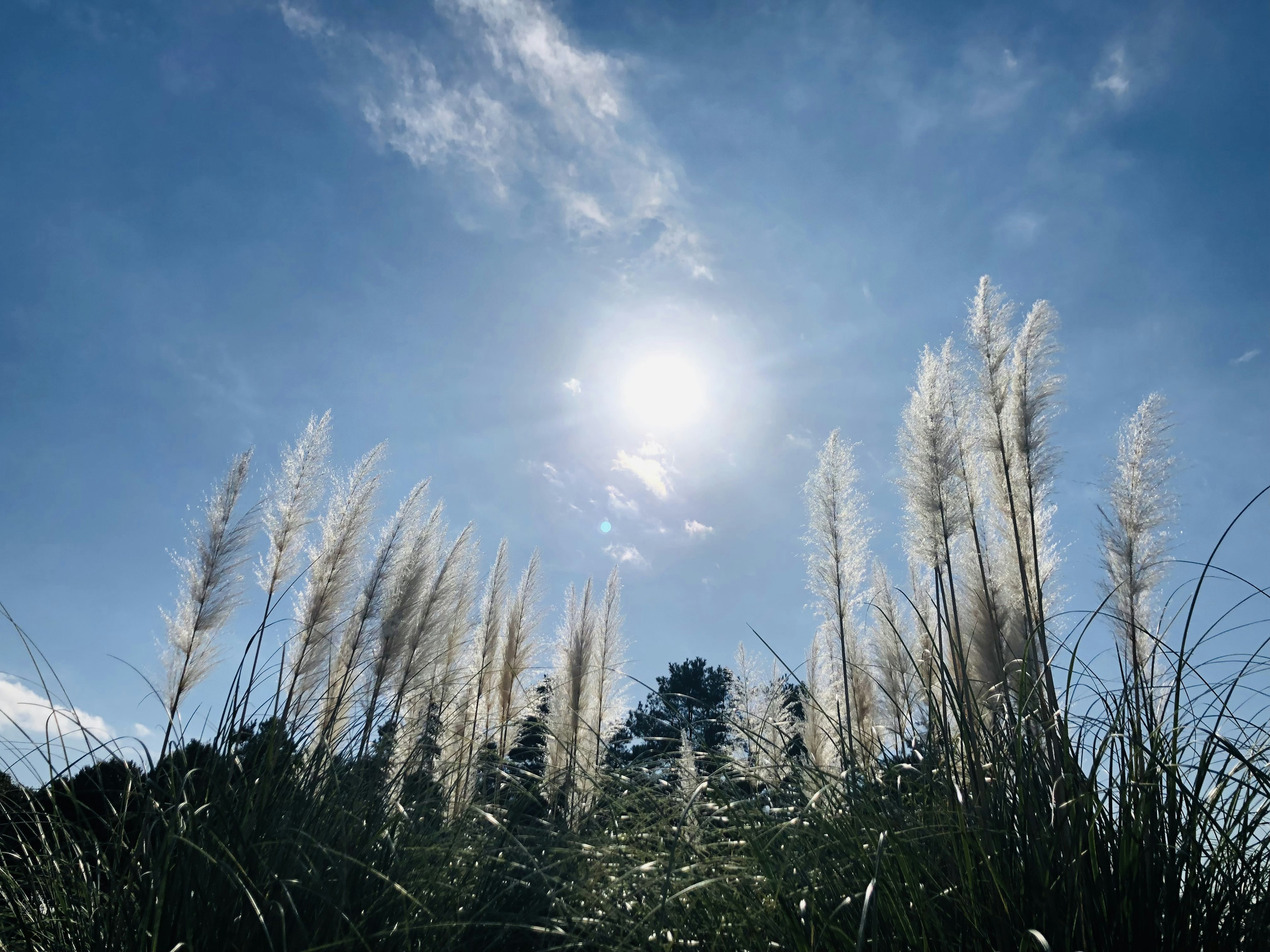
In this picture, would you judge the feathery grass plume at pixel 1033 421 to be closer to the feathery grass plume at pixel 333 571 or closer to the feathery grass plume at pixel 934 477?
the feathery grass plume at pixel 934 477

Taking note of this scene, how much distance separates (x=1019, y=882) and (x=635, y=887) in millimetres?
949

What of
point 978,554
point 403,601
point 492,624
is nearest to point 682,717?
point 978,554

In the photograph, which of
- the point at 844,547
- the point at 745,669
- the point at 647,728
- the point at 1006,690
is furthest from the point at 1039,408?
the point at 647,728

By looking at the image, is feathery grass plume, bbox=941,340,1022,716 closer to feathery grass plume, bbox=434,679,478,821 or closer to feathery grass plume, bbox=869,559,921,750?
feathery grass plume, bbox=869,559,921,750

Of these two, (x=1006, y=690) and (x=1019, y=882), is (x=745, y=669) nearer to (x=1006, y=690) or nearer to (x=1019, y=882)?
(x=1006, y=690)

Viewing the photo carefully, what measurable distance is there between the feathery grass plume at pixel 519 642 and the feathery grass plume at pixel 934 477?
353 centimetres

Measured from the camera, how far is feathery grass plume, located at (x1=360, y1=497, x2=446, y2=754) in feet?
21.4

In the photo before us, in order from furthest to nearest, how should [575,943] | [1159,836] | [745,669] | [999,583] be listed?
1. [745,669]
2. [999,583]
3. [575,943]
4. [1159,836]

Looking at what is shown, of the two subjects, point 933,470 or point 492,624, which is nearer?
point 933,470

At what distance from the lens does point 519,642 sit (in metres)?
7.96

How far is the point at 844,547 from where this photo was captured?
7277 mm

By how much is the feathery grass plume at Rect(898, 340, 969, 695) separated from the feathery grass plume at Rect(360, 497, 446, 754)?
4.27 metres

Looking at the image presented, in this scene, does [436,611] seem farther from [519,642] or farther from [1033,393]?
[1033,393]

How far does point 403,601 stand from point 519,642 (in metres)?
1.61
